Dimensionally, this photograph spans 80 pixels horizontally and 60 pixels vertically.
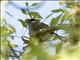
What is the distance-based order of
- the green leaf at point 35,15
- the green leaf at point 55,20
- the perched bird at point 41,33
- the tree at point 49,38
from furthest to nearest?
the green leaf at point 35,15 → the green leaf at point 55,20 → the perched bird at point 41,33 → the tree at point 49,38

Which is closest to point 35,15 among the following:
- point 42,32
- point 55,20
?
point 55,20

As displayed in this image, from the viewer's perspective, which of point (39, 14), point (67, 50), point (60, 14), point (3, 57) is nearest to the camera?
point (67, 50)

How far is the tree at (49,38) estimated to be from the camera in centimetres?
37

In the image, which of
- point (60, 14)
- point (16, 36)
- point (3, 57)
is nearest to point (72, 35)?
point (3, 57)

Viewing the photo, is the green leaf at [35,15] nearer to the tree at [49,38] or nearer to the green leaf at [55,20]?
the tree at [49,38]

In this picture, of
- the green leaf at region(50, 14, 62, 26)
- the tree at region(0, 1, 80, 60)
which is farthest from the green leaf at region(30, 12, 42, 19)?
the green leaf at region(50, 14, 62, 26)

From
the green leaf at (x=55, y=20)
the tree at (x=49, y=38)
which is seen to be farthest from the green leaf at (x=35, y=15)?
the green leaf at (x=55, y=20)

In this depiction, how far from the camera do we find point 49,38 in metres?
0.63

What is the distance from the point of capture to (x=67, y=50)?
14.4 inches

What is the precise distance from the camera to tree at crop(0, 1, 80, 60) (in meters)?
0.37

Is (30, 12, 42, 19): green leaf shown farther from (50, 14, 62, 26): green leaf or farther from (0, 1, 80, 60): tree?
(50, 14, 62, 26): green leaf

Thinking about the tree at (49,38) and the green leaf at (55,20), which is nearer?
the tree at (49,38)

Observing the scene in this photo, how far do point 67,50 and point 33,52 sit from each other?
0.24 feet

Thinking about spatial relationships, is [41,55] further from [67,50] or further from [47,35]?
[47,35]
